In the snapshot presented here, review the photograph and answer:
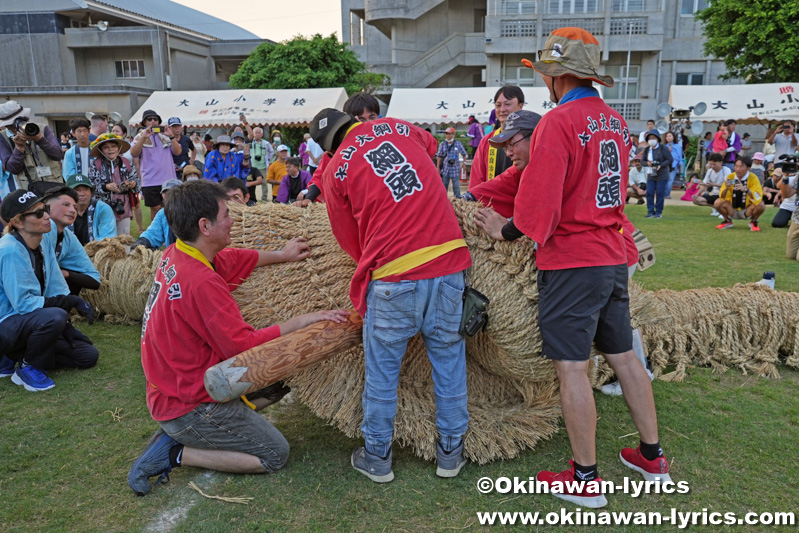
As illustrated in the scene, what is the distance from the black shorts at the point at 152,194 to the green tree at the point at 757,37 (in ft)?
75.7

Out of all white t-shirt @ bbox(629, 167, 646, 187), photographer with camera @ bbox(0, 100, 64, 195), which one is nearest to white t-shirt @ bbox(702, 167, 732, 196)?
white t-shirt @ bbox(629, 167, 646, 187)

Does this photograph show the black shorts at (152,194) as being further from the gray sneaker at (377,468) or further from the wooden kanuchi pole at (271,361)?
the gray sneaker at (377,468)

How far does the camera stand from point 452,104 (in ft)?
58.3

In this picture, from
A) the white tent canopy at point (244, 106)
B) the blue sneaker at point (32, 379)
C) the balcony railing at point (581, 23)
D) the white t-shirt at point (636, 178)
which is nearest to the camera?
the blue sneaker at point (32, 379)

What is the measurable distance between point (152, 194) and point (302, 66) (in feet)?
66.2

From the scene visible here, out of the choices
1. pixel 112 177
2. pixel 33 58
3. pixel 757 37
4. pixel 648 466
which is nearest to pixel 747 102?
pixel 757 37

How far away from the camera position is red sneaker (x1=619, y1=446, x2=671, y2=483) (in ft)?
8.44

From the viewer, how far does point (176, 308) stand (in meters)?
2.52

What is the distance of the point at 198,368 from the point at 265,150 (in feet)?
33.1

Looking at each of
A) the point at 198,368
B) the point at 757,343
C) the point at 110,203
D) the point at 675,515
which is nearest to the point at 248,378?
the point at 198,368

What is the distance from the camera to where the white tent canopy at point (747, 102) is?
1778cm

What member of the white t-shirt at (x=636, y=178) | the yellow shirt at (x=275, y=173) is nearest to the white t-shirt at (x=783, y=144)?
the white t-shirt at (x=636, y=178)

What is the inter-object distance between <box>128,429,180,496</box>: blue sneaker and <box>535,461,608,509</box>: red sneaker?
175cm

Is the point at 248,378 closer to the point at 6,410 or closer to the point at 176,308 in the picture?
the point at 176,308
